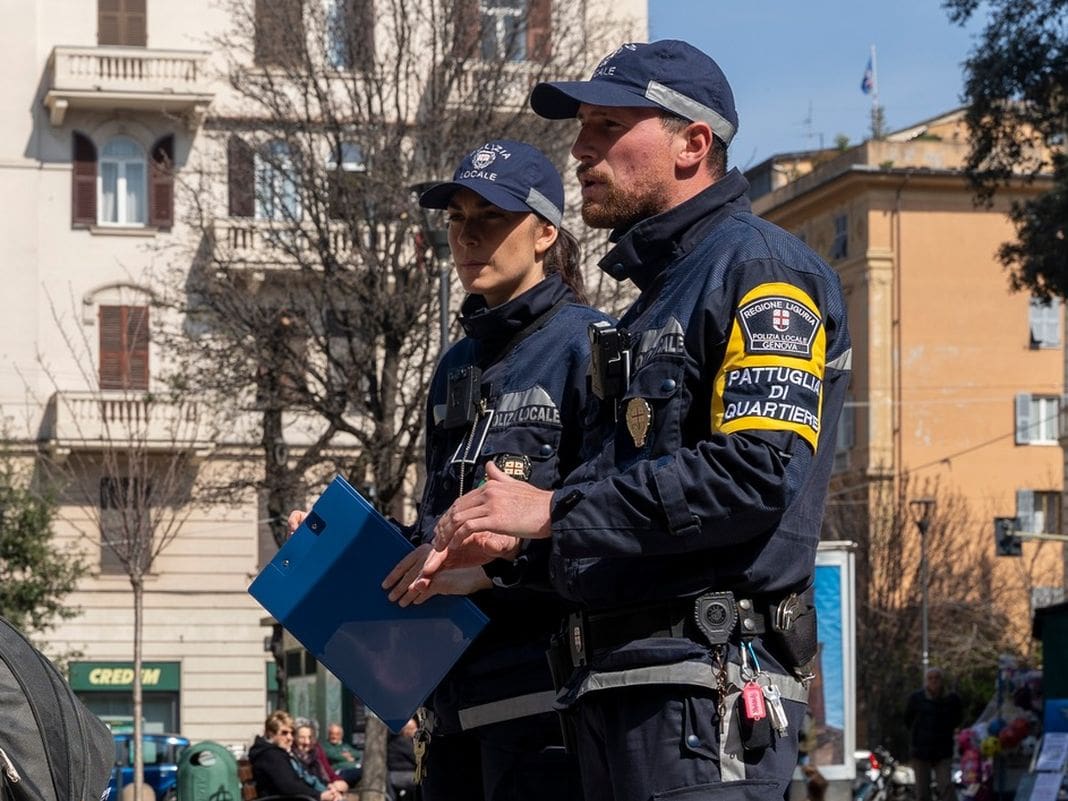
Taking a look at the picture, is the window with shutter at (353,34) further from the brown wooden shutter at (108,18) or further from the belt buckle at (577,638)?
the belt buckle at (577,638)

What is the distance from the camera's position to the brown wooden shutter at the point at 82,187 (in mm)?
45281

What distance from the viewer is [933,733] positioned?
29.4m

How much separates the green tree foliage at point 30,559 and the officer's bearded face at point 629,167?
33524 mm

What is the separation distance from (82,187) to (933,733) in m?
23.3

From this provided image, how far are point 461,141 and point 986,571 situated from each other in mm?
33884

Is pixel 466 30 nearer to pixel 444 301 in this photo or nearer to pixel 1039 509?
pixel 444 301

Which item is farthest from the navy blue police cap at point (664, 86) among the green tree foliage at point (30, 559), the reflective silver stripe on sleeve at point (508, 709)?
the green tree foliage at point (30, 559)

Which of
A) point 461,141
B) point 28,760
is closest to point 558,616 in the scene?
point 28,760

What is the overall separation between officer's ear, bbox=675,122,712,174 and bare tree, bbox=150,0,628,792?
24.3 meters

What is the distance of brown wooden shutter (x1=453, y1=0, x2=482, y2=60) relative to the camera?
3114 centimetres

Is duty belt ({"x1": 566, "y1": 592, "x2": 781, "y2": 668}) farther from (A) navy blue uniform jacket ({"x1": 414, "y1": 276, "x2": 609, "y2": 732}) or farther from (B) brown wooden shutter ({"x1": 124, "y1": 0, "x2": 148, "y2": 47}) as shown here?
(B) brown wooden shutter ({"x1": 124, "y1": 0, "x2": 148, "y2": 47})

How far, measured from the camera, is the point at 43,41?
1796 inches

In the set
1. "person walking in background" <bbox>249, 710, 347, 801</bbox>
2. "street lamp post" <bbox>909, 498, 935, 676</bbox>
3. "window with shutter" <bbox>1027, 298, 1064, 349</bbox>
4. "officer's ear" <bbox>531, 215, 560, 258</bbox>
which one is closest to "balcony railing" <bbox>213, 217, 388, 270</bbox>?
"person walking in background" <bbox>249, 710, 347, 801</bbox>

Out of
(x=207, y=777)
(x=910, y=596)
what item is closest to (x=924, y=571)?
(x=910, y=596)
